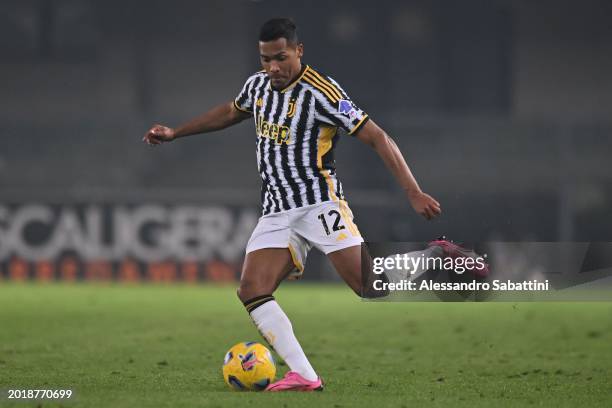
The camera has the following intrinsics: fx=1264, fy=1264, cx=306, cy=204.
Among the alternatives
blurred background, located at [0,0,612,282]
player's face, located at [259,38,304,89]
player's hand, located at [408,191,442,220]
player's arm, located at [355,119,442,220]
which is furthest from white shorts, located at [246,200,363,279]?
blurred background, located at [0,0,612,282]

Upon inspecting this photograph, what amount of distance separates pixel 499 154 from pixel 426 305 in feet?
18.5

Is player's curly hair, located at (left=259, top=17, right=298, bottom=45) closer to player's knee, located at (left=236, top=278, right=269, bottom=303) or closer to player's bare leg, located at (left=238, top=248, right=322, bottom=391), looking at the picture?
player's bare leg, located at (left=238, top=248, right=322, bottom=391)

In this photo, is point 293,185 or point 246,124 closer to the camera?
point 293,185

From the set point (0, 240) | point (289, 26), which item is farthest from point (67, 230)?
point (289, 26)

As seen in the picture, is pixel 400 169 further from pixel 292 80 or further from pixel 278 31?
pixel 278 31

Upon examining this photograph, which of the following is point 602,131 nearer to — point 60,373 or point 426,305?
point 426,305

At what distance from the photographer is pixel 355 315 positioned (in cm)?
1388

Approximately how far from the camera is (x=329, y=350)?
1009cm

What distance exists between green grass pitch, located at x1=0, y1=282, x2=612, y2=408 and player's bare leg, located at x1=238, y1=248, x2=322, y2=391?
190 mm

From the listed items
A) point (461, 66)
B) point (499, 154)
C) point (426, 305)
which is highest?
point (461, 66)

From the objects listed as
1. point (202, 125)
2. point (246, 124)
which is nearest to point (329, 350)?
point (202, 125)

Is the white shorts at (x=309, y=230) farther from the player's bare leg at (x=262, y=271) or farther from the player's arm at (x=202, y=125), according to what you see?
the player's arm at (x=202, y=125)

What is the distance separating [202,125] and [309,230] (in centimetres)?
108

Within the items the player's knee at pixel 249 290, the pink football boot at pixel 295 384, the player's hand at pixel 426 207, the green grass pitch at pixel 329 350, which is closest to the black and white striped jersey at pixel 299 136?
the player's knee at pixel 249 290
